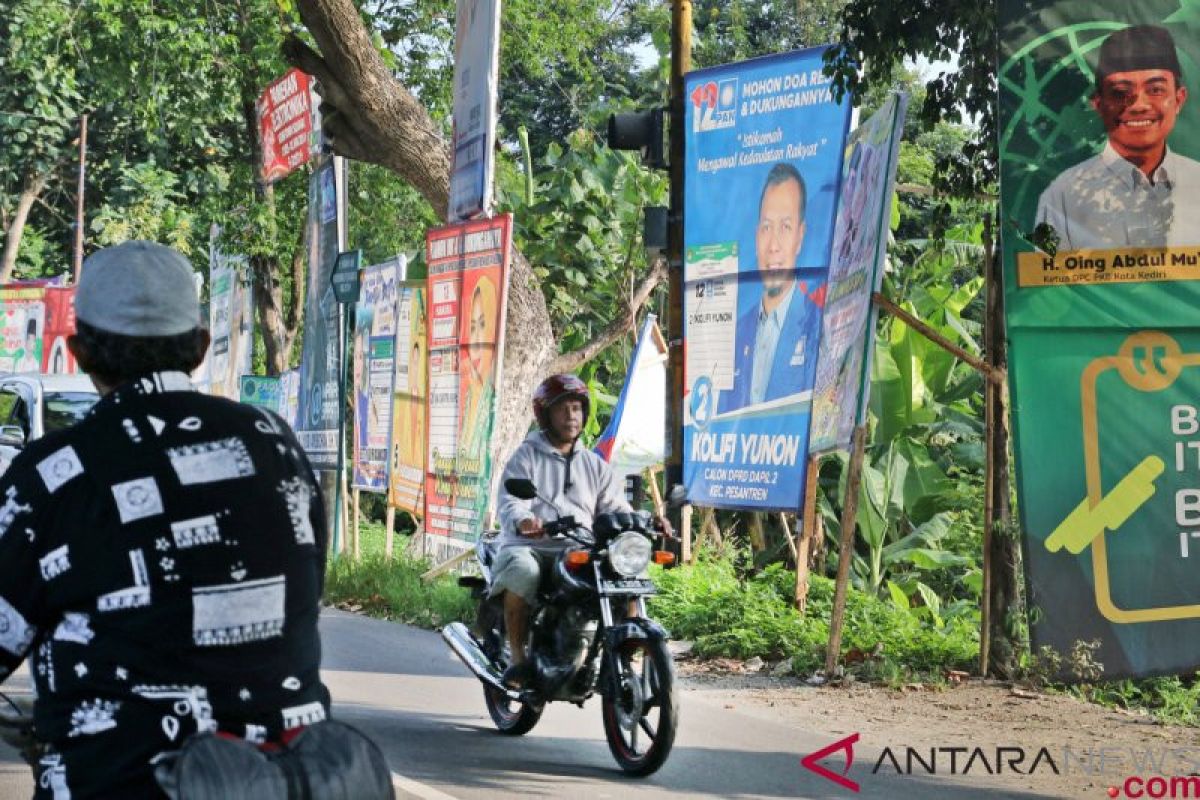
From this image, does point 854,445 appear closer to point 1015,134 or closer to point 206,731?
point 1015,134

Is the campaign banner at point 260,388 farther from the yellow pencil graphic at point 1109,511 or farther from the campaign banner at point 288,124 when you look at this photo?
the yellow pencil graphic at point 1109,511

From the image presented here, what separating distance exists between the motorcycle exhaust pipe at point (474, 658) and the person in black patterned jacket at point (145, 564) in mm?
5433

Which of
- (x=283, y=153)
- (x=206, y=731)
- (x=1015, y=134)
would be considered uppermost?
(x=283, y=153)

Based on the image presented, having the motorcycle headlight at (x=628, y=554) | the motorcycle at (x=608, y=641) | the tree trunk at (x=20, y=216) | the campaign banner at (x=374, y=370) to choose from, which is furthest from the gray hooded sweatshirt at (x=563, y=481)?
the tree trunk at (x=20, y=216)

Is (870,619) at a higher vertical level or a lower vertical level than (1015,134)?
lower

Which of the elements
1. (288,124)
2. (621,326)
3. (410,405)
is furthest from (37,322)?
(410,405)

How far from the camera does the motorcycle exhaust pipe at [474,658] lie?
8.60 meters

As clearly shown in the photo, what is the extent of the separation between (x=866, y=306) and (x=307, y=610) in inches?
303

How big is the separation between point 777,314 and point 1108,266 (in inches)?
147

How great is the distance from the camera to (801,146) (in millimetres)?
12680

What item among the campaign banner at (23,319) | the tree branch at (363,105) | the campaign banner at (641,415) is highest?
the tree branch at (363,105)

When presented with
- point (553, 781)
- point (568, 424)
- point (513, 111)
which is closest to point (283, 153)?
point (568, 424)

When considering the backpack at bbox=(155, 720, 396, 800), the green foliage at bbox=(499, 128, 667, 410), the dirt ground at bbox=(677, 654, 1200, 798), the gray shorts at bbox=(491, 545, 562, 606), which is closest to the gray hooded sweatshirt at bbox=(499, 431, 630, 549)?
the gray shorts at bbox=(491, 545, 562, 606)

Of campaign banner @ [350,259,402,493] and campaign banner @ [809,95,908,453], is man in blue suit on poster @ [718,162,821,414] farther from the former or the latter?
campaign banner @ [350,259,402,493]
